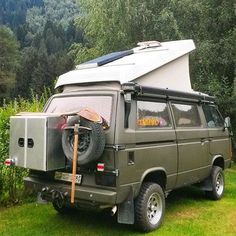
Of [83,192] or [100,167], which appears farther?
[83,192]

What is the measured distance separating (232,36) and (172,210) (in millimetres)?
9179

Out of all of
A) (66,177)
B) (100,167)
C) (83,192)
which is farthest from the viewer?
(66,177)

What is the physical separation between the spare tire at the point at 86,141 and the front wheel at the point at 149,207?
110 cm

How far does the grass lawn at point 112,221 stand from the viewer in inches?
257

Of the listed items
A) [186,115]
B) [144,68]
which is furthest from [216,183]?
[144,68]

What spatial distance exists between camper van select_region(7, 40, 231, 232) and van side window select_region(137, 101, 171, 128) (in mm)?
16

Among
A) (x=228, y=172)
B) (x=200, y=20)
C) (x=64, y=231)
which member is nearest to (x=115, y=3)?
(x=200, y=20)

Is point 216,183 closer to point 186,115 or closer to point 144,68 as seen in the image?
point 186,115

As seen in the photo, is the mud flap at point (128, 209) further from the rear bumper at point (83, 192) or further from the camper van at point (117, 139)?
the rear bumper at point (83, 192)

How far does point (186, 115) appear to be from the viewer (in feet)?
25.1

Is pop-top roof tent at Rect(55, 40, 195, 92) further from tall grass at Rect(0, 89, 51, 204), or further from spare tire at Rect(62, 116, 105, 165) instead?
tall grass at Rect(0, 89, 51, 204)

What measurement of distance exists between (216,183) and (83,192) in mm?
3759

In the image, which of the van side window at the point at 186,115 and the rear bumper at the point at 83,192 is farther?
the van side window at the point at 186,115

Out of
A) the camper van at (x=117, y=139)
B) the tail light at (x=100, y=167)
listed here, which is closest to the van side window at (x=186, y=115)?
the camper van at (x=117, y=139)
